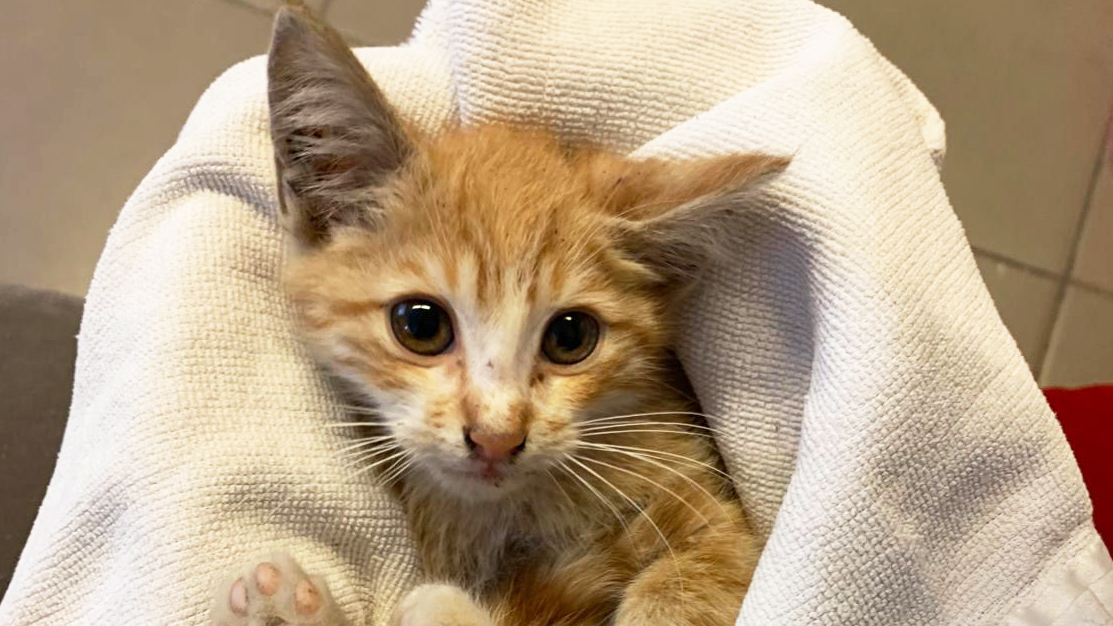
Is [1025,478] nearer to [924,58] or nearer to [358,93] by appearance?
[358,93]

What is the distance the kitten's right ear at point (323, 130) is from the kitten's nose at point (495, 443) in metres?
0.28

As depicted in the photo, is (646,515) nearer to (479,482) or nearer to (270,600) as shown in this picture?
(479,482)

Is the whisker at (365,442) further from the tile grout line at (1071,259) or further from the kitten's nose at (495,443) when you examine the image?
the tile grout line at (1071,259)

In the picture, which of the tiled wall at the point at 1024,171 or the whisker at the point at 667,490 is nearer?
the whisker at the point at 667,490

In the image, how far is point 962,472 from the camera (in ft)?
3.04

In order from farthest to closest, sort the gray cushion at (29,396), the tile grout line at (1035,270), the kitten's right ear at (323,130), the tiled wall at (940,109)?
1. the tile grout line at (1035,270)
2. the tiled wall at (940,109)
3. the gray cushion at (29,396)
4. the kitten's right ear at (323,130)

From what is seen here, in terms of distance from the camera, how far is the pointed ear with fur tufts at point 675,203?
885mm

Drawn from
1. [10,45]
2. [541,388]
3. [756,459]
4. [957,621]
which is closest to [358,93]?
[541,388]

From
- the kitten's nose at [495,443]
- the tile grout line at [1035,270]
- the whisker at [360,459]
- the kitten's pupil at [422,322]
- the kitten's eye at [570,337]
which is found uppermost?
the kitten's pupil at [422,322]

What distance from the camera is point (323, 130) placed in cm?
95

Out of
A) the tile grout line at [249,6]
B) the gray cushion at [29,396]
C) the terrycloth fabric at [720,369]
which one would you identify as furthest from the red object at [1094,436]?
the tile grout line at [249,6]

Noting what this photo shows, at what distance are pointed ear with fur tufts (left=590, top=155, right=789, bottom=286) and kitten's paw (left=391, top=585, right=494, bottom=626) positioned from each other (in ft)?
1.28

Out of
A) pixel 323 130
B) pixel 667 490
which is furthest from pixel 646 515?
pixel 323 130

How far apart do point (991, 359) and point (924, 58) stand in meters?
1.22
